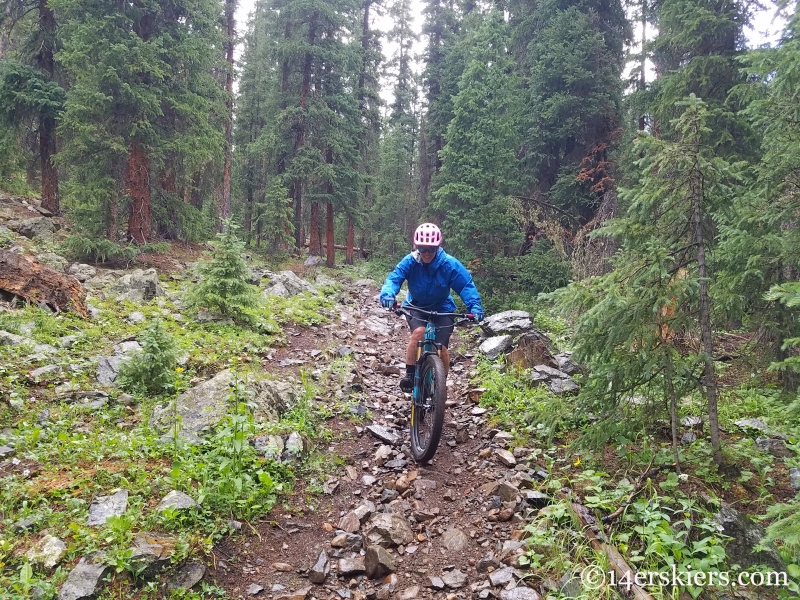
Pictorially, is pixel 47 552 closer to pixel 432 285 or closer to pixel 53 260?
pixel 432 285

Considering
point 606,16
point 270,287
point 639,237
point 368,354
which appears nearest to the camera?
point 639,237

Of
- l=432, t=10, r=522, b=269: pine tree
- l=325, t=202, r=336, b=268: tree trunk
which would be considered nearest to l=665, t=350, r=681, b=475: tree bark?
l=432, t=10, r=522, b=269: pine tree

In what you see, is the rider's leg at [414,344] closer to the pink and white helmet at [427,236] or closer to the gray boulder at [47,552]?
the pink and white helmet at [427,236]

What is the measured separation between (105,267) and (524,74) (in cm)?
1777

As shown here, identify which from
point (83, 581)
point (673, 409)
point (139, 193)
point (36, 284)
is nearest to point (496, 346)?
point (673, 409)

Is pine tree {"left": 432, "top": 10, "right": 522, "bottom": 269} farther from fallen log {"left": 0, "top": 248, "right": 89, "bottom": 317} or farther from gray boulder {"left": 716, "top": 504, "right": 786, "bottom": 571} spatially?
gray boulder {"left": 716, "top": 504, "right": 786, "bottom": 571}

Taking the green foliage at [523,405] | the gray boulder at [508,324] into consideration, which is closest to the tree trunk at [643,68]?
the gray boulder at [508,324]

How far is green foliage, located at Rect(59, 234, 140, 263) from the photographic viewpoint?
470 inches

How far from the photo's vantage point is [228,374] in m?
5.96

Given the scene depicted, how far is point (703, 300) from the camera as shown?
398cm

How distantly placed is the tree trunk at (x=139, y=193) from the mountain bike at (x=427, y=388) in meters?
11.3

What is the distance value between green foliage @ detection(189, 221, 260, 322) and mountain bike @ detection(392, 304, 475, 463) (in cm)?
464

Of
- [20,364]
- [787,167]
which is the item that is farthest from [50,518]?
[787,167]

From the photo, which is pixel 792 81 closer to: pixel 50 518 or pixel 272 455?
pixel 272 455
